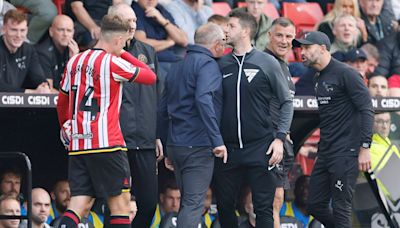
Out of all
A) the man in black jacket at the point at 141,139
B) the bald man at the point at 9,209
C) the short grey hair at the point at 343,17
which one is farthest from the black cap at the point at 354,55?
the bald man at the point at 9,209

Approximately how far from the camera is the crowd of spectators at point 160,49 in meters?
12.7

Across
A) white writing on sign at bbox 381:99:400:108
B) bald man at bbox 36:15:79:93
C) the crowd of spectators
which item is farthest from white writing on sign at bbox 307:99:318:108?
bald man at bbox 36:15:79:93

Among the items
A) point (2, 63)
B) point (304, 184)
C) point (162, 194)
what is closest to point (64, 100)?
point (2, 63)

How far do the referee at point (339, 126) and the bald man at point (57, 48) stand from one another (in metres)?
2.59

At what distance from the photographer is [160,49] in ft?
44.9

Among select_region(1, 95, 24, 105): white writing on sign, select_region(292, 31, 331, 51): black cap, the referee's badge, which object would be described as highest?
select_region(292, 31, 331, 51): black cap

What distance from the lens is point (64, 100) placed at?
34.8 ft

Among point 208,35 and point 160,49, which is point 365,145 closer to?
point 208,35

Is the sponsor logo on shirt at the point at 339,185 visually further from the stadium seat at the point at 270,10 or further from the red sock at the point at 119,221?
the stadium seat at the point at 270,10

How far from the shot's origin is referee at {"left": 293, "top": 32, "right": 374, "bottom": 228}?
11.6 m

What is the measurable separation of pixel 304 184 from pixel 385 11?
2818 millimetres

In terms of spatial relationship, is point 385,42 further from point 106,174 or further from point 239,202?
point 106,174

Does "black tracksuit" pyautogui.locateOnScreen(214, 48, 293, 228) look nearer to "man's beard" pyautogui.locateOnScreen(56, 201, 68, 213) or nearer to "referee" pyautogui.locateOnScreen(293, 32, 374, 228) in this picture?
"referee" pyautogui.locateOnScreen(293, 32, 374, 228)

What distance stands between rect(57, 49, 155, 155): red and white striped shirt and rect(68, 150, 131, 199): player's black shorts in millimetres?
61
